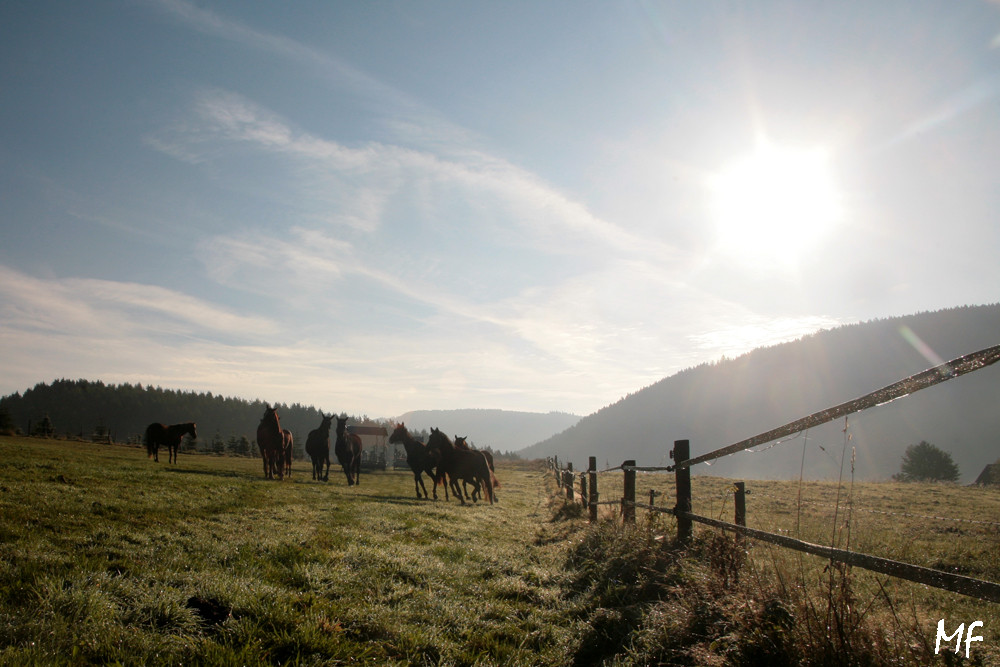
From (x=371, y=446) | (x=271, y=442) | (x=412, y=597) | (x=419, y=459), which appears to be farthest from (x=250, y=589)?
(x=371, y=446)

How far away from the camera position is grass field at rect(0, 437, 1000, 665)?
326 cm

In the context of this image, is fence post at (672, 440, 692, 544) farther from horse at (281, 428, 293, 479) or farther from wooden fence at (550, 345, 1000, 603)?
horse at (281, 428, 293, 479)

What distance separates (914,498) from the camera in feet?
62.5

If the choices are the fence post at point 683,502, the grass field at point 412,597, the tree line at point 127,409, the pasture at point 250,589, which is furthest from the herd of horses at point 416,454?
the tree line at point 127,409

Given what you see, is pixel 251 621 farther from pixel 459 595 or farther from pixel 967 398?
pixel 967 398

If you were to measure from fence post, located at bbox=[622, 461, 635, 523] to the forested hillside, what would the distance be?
13712 cm

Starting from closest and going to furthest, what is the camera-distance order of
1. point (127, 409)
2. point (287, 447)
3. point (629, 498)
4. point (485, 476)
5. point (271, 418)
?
point (629, 498) → point (485, 476) → point (271, 418) → point (287, 447) → point (127, 409)

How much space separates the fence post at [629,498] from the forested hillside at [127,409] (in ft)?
450

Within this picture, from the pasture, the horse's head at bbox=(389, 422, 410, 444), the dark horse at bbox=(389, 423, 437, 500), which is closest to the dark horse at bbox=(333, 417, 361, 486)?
the horse's head at bbox=(389, 422, 410, 444)

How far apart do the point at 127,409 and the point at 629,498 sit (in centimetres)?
16580

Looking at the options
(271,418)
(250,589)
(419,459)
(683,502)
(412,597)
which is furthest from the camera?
(271,418)

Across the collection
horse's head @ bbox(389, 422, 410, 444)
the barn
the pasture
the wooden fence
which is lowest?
the barn

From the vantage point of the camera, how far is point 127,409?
455 feet

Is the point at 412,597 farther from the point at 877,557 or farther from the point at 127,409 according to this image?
the point at 127,409
